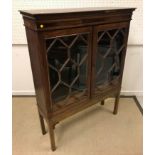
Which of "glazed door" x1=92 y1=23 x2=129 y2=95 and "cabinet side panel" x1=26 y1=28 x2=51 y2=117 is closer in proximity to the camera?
"cabinet side panel" x1=26 y1=28 x2=51 y2=117

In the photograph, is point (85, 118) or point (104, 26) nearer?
point (104, 26)

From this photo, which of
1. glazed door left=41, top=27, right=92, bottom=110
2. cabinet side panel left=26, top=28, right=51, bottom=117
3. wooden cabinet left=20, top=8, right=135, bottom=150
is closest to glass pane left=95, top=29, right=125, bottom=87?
wooden cabinet left=20, top=8, right=135, bottom=150

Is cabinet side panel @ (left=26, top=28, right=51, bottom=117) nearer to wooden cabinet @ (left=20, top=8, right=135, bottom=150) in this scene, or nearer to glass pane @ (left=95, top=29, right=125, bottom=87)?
wooden cabinet @ (left=20, top=8, right=135, bottom=150)

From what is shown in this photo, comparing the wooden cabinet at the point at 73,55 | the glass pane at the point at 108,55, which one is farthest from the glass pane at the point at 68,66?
the glass pane at the point at 108,55

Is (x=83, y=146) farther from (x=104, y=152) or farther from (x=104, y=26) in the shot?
(x=104, y=26)

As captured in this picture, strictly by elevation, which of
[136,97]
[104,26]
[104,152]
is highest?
[104,26]

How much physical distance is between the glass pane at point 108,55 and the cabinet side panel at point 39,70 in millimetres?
480

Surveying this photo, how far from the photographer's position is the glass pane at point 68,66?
130cm

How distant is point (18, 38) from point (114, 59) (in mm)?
1001

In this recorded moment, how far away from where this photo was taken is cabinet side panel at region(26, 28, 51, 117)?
1.21 meters
